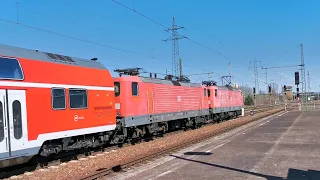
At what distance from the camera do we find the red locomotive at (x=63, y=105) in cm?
922

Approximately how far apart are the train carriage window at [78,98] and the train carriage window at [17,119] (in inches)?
93.0

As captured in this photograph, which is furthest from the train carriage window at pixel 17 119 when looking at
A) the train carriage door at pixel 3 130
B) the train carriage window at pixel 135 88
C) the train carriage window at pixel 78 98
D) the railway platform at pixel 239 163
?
the train carriage window at pixel 135 88

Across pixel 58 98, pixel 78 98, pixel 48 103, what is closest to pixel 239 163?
pixel 78 98

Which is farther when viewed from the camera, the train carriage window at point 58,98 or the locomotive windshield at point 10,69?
the train carriage window at point 58,98

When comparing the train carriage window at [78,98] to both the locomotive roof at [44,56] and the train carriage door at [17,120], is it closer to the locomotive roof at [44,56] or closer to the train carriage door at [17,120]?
the locomotive roof at [44,56]

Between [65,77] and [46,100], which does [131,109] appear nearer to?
[65,77]

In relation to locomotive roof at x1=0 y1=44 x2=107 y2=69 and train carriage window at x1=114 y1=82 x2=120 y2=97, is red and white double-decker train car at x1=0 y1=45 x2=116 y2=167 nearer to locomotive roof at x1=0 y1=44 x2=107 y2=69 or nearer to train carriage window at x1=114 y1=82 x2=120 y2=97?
locomotive roof at x1=0 y1=44 x2=107 y2=69

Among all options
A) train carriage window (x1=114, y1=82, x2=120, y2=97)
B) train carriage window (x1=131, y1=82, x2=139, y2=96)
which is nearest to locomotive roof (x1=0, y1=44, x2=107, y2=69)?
train carriage window (x1=114, y1=82, x2=120, y2=97)

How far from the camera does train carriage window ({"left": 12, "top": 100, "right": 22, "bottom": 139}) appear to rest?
9.16 m

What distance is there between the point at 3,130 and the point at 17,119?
1.84ft

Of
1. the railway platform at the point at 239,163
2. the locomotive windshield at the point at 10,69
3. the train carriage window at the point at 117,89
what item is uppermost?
the locomotive windshield at the point at 10,69

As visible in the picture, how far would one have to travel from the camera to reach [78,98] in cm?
1195

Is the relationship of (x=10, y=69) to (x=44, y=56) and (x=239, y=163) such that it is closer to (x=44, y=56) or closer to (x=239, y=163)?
(x=44, y=56)

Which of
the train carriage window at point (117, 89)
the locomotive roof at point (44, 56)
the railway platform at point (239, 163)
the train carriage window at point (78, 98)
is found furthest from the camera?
the train carriage window at point (117, 89)
